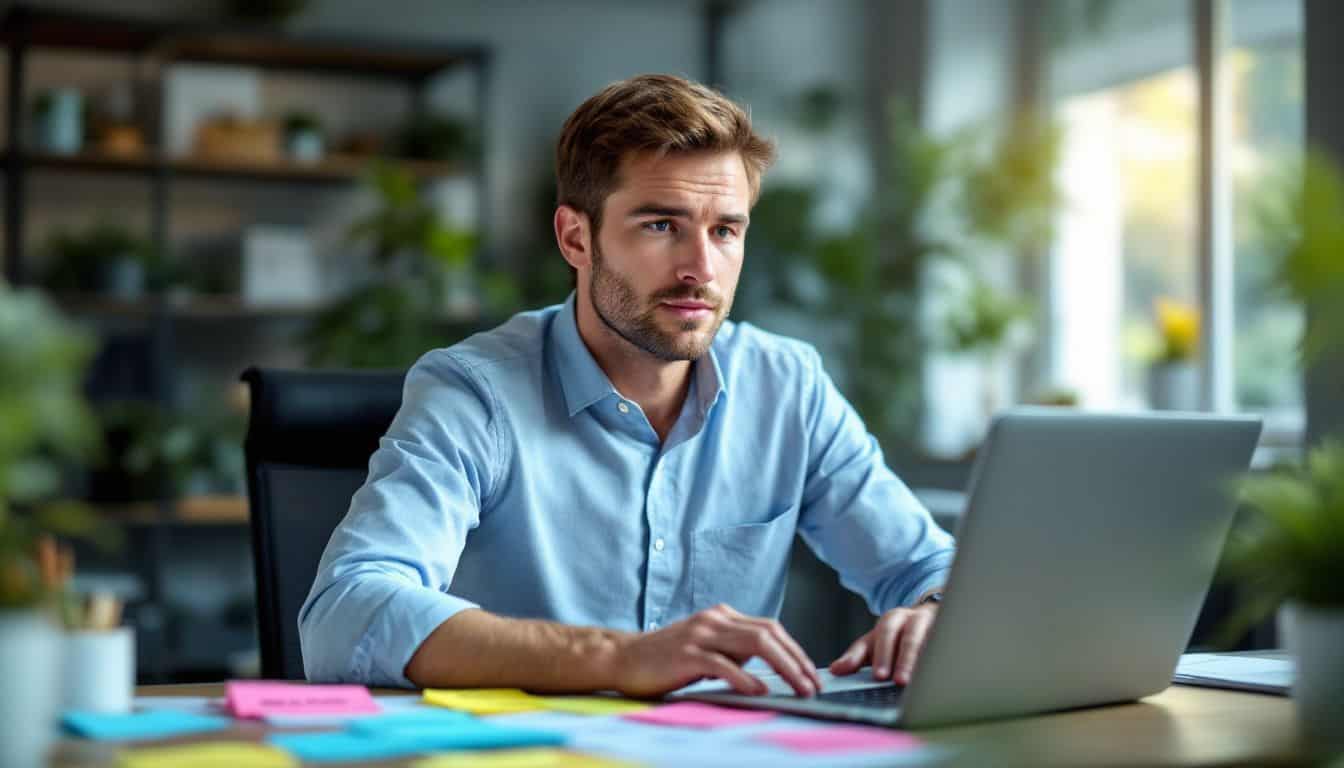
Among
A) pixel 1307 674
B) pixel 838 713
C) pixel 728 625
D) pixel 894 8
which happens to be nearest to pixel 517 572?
pixel 728 625

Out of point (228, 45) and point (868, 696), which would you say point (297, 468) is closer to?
point (868, 696)

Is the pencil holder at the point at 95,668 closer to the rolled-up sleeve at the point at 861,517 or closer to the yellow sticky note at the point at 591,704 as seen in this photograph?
the yellow sticky note at the point at 591,704

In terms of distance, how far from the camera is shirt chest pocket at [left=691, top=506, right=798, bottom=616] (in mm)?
1757

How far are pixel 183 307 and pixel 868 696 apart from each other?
3.97 meters

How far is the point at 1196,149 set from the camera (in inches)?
158

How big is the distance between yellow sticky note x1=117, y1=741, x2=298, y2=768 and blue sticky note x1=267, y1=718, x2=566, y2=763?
0.7 inches

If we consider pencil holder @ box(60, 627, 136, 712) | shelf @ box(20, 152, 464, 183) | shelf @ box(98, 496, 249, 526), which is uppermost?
shelf @ box(20, 152, 464, 183)

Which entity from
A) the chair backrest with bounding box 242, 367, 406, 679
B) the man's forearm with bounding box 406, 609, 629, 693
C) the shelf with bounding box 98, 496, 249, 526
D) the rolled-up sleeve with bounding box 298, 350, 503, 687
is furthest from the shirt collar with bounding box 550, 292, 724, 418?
the shelf with bounding box 98, 496, 249, 526

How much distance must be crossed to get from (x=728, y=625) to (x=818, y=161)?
4343mm

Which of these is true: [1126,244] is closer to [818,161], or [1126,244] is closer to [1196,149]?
[1196,149]

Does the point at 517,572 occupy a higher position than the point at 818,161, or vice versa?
the point at 818,161

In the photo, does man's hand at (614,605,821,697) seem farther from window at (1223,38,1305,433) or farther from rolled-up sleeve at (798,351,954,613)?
window at (1223,38,1305,433)

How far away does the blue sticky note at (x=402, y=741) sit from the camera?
100cm

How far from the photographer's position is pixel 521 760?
0.98 meters
